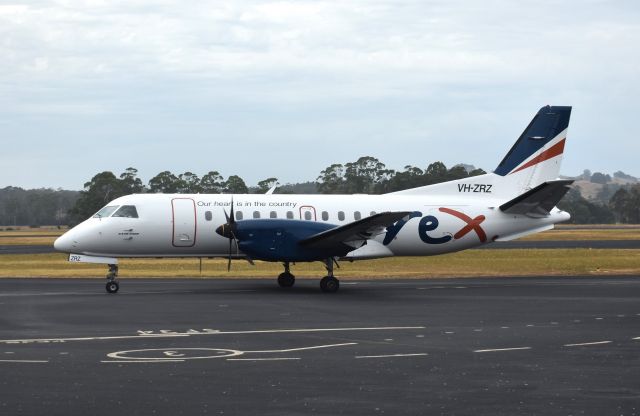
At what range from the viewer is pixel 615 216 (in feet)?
577

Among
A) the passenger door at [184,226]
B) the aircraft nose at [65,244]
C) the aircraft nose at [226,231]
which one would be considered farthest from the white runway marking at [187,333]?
the passenger door at [184,226]

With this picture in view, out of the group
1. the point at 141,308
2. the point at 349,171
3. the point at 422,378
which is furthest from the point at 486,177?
the point at 349,171

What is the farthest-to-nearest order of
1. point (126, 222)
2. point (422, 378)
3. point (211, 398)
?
point (126, 222)
point (422, 378)
point (211, 398)

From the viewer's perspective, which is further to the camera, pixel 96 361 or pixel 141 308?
pixel 141 308

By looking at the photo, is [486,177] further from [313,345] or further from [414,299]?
[313,345]

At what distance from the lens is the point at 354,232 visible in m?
31.4

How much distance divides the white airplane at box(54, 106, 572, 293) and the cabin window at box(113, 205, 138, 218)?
34 mm

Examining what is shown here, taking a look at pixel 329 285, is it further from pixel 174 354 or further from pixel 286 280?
pixel 174 354

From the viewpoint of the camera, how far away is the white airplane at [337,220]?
31562 mm

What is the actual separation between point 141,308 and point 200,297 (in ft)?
13.1

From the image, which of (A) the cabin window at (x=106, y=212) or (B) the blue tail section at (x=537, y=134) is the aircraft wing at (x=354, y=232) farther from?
(B) the blue tail section at (x=537, y=134)

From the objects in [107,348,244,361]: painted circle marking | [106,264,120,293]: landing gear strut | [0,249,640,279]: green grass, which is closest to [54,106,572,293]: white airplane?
[106,264,120,293]: landing gear strut

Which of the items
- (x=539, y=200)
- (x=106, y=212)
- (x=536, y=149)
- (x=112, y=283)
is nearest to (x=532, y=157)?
(x=536, y=149)

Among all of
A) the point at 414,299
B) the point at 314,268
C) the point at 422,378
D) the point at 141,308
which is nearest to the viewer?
the point at 422,378
